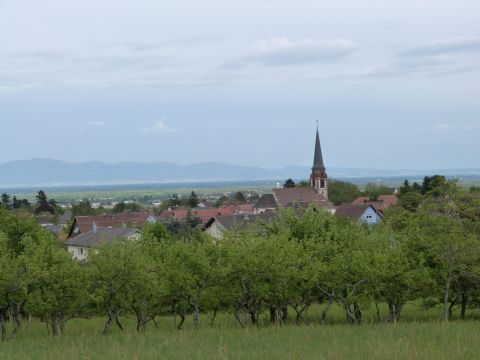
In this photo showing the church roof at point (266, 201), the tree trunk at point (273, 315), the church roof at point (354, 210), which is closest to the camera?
the tree trunk at point (273, 315)

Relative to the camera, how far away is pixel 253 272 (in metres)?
32.0

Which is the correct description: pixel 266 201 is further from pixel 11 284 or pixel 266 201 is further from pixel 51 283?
pixel 11 284

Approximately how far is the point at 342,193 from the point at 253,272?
148011 mm

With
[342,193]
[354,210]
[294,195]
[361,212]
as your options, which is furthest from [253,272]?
[342,193]

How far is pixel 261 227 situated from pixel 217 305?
6.21m

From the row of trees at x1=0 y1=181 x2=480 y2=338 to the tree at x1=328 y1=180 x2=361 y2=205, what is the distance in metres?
141

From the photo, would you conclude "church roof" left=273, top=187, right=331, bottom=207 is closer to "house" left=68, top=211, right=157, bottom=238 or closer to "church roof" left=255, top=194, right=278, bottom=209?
"church roof" left=255, top=194, right=278, bottom=209

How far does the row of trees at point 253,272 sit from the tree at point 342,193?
463 ft

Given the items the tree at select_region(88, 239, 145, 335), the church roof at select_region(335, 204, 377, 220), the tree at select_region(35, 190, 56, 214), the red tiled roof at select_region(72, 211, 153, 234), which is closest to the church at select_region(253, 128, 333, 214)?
the red tiled roof at select_region(72, 211, 153, 234)

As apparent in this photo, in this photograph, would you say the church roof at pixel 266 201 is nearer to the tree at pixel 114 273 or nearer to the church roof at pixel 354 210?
the church roof at pixel 354 210

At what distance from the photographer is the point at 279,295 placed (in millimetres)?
32625

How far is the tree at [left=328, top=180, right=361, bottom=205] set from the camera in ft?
579

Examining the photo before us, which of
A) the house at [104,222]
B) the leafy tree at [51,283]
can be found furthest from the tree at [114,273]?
the house at [104,222]

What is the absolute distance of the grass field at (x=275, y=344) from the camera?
69.5ft
